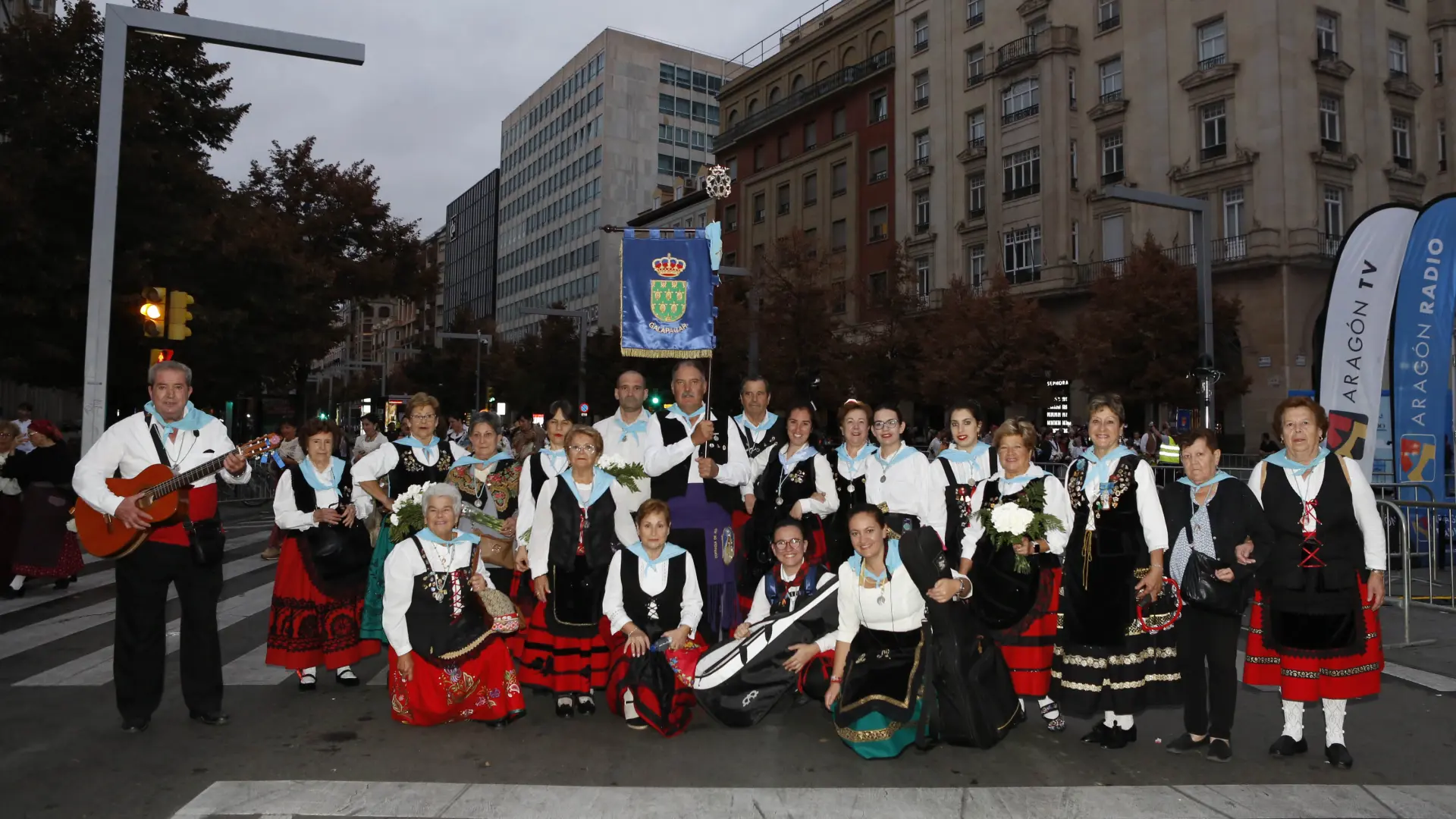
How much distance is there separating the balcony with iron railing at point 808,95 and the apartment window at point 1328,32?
58.5 feet

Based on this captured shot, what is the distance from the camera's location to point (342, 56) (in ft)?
34.7

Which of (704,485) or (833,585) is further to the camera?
(704,485)

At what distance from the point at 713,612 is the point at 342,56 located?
24.1ft

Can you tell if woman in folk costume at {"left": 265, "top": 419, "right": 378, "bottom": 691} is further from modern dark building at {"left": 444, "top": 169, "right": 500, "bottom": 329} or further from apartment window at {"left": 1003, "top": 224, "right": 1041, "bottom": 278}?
modern dark building at {"left": 444, "top": 169, "right": 500, "bottom": 329}

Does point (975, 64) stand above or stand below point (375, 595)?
above

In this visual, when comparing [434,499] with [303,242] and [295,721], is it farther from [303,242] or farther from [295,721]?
[303,242]

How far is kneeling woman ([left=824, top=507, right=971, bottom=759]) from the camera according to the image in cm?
538

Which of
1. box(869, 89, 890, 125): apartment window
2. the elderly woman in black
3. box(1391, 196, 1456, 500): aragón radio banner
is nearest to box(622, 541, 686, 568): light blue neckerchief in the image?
the elderly woman in black

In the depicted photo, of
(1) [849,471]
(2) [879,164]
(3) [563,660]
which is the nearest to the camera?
(3) [563,660]

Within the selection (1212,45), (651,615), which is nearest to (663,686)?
(651,615)

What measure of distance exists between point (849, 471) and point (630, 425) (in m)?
1.57

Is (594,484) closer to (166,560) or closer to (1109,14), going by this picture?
(166,560)

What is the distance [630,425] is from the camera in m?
7.28

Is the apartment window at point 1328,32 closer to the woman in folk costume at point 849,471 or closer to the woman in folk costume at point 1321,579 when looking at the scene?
the woman in folk costume at point 849,471
